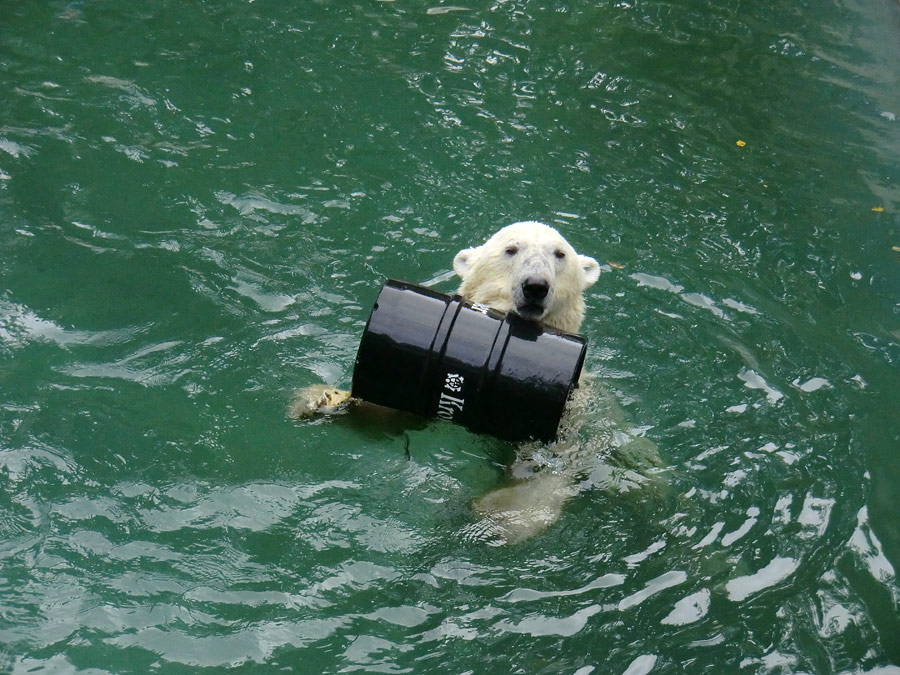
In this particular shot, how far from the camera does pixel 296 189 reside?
673 cm

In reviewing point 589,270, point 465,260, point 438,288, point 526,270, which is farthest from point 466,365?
point 438,288

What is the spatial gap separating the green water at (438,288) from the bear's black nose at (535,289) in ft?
2.93

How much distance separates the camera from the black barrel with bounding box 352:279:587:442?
4266 mm

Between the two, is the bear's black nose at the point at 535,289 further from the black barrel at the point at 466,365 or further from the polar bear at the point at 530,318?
the black barrel at the point at 466,365

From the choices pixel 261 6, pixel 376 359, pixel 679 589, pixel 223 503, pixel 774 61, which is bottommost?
pixel 223 503

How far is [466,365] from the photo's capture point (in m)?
4.28

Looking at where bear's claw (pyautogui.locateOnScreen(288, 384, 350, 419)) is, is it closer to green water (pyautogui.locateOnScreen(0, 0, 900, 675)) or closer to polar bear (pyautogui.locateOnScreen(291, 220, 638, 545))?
polar bear (pyautogui.locateOnScreen(291, 220, 638, 545))

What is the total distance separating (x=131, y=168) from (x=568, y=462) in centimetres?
358

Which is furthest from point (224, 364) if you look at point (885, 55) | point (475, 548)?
point (885, 55)

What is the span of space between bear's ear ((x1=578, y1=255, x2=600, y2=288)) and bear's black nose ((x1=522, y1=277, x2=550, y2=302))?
0.70 m

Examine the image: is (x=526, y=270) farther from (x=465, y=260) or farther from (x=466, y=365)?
(x=465, y=260)

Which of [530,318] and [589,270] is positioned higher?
[589,270]

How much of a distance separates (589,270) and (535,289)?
94 centimetres

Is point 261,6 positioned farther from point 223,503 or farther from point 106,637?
point 106,637
